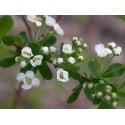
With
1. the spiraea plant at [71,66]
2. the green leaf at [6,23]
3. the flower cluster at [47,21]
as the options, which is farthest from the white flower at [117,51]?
Answer: the green leaf at [6,23]

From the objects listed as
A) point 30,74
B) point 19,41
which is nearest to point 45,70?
point 30,74

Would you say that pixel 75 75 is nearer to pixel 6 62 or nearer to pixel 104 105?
pixel 104 105

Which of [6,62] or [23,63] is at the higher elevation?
[23,63]

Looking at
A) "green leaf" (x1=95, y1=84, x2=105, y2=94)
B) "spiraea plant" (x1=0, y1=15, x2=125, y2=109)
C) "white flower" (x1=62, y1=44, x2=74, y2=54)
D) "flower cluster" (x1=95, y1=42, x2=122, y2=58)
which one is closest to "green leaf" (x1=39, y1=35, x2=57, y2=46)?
"spiraea plant" (x1=0, y1=15, x2=125, y2=109)

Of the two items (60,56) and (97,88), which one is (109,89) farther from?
(60,56)

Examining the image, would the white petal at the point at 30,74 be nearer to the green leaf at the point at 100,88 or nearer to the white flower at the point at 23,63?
the white flower at the point at 23,63

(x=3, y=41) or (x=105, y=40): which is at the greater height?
(x=3, y=41)

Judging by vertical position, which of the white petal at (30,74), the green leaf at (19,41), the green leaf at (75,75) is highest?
the green leaf at (75,75)

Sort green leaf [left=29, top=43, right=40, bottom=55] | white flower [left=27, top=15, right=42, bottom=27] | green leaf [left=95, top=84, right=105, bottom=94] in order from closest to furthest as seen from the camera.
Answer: green leaf [left=95, top=84, right=105, bottom=94]
green leaf [left=29, top=43, right=40, bottom=55]
white flower [left=27, top=15, right=42, bottom=27]

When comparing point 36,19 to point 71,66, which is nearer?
point 71,66

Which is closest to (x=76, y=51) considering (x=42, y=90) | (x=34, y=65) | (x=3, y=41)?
(x=34, y=65)

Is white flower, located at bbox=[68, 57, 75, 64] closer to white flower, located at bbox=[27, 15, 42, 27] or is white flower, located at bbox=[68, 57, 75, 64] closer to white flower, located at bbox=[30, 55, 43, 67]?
white flower, located at bbox=[30, 55, 43, 67]
